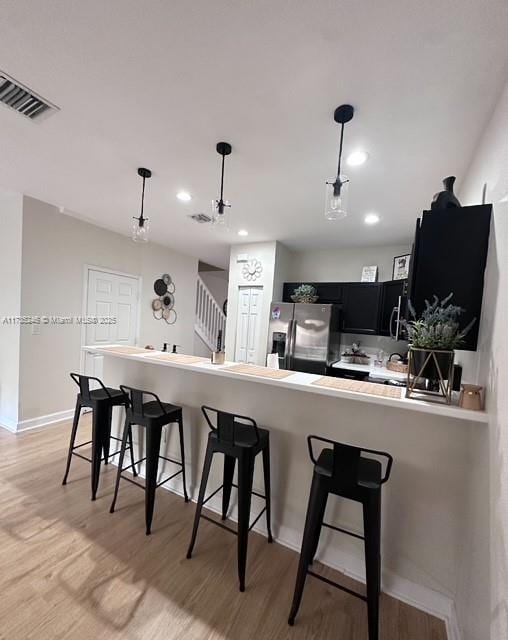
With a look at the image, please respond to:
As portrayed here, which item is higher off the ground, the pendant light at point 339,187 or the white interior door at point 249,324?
the pendant light at point 339,187

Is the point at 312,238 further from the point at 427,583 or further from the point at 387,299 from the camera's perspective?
the point at 427,583

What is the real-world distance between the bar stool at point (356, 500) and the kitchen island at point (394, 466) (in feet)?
Answer: 0.90

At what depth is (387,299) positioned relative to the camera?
3904mm

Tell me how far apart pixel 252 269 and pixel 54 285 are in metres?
2.72

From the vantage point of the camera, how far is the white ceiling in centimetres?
112

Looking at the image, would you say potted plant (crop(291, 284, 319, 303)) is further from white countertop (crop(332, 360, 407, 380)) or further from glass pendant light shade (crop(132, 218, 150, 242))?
glass pendant light shade (crop(132, 218, 150, 242))

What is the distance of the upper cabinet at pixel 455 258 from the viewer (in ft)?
4.47

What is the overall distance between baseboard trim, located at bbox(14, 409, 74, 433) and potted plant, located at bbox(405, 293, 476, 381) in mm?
4060

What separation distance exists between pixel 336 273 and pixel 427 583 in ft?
12.4

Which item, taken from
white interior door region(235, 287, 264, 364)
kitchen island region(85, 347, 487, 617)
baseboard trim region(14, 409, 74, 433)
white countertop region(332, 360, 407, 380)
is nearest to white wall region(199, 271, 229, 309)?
white interior door region(235, 287, 264, 364)

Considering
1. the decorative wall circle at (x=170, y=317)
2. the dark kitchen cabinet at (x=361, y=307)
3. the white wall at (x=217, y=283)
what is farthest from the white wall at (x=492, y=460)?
the white wall at (x=217, y=283)

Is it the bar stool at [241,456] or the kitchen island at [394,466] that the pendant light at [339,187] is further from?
the bar stool at [241,456]

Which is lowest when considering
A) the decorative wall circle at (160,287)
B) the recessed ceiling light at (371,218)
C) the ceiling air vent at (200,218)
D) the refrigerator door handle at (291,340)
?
the refrigerator door handle at (291,340)

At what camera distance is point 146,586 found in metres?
1.52
